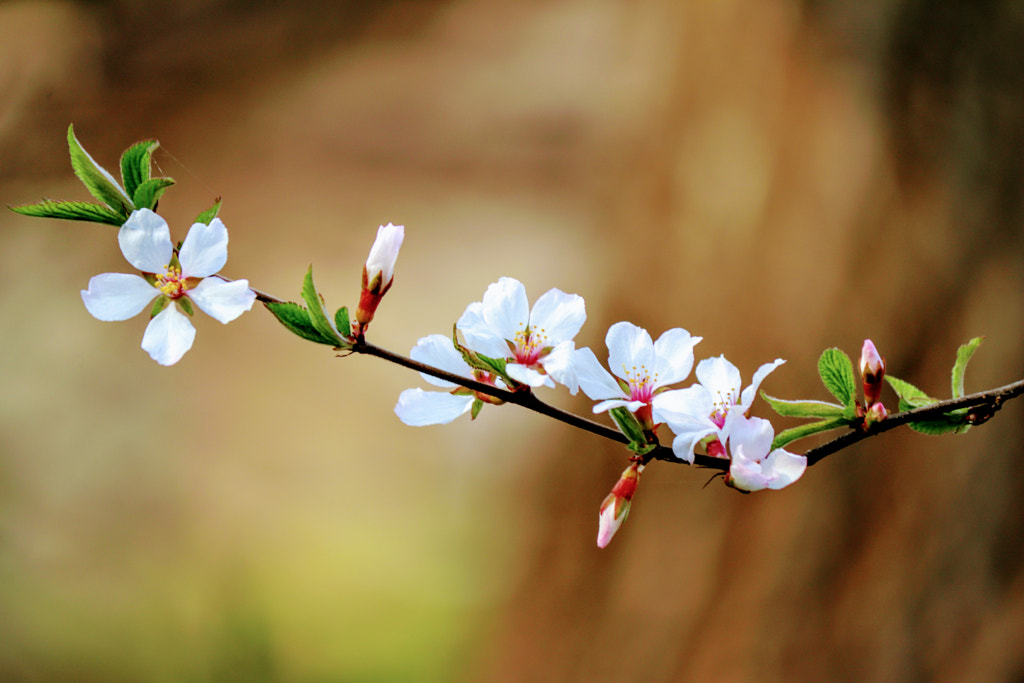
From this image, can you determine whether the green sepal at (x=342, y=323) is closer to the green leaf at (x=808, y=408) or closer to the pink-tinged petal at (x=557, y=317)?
the pink-tinged petal at (x=557, y=317)

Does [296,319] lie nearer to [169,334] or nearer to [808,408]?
[169,334]

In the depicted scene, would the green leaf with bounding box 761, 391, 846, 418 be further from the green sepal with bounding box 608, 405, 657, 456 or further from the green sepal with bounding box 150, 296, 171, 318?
the green sepal with bounding box 150, 296, 171, 318

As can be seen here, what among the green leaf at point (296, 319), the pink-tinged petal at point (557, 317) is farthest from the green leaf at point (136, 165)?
the pink-tinged petal at point (557, 317)

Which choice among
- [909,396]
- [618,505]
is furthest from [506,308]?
[909,396]

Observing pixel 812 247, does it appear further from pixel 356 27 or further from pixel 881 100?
pixel 356 27

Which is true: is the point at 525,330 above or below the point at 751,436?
above
